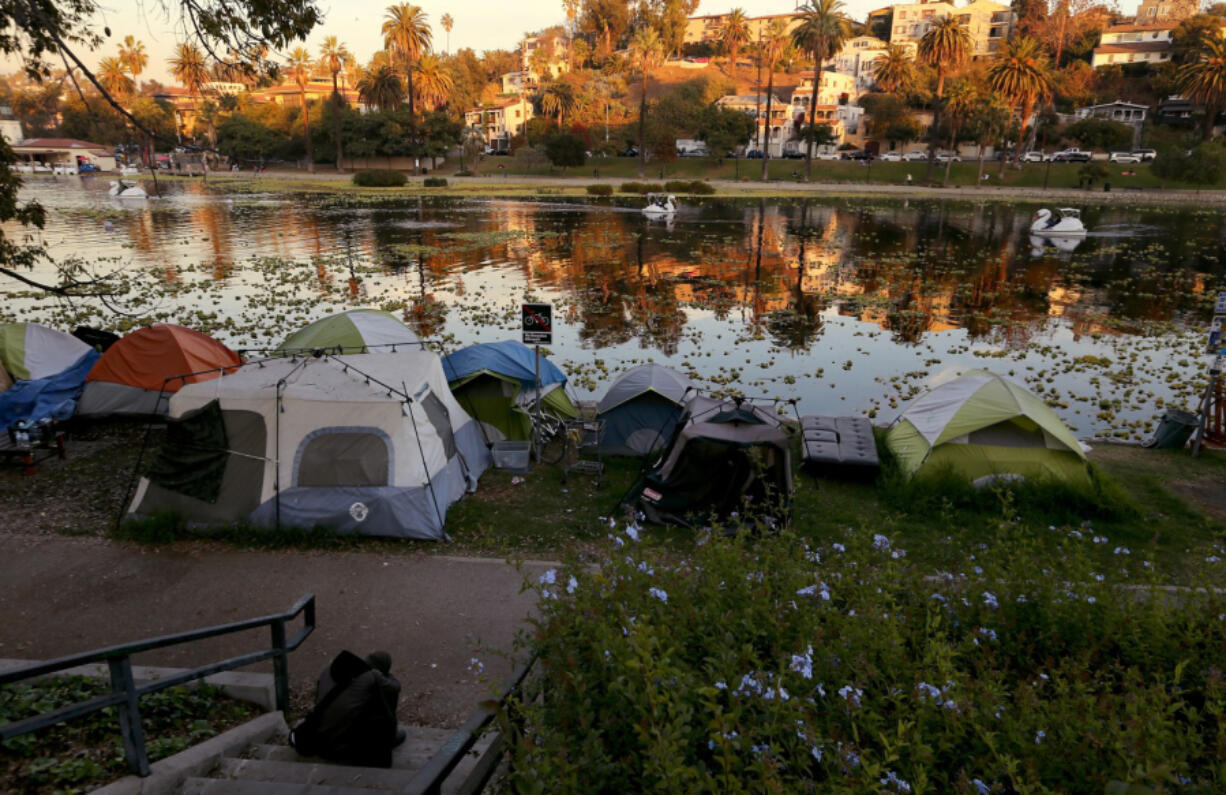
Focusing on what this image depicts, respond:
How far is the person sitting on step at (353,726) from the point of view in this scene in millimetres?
5422

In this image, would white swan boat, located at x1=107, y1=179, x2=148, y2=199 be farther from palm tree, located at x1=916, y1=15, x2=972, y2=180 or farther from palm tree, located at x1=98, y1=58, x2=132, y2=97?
palm tree, located at x1=916, y1=15, x2=972, y2=180

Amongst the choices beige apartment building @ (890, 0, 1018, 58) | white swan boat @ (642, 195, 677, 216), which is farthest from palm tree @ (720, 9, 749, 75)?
white swan boat @ (642, 195, 677, 216)

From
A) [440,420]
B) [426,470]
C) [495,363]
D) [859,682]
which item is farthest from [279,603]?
[859,682]

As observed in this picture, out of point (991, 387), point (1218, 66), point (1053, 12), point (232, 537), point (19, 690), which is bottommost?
point (232, 537)

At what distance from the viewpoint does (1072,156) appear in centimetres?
8556

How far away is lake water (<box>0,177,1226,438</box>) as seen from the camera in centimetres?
1861

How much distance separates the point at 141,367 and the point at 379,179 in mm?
71178

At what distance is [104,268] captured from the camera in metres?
30.6

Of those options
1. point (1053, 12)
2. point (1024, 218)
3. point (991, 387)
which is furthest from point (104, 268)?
point (1053, 12)

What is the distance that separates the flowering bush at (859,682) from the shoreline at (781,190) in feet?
221

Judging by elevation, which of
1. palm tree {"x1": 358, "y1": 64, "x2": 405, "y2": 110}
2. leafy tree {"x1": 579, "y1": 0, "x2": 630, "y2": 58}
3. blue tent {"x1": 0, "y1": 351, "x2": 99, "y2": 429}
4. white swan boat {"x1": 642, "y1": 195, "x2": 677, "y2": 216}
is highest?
leafy tree {"x1": 579, "y1": 0, "x2": 630, "y2": 58}

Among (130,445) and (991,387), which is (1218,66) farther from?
(130,445)

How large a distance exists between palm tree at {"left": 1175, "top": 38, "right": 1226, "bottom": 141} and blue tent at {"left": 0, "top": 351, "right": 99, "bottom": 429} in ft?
337

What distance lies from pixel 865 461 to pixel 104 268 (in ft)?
106
